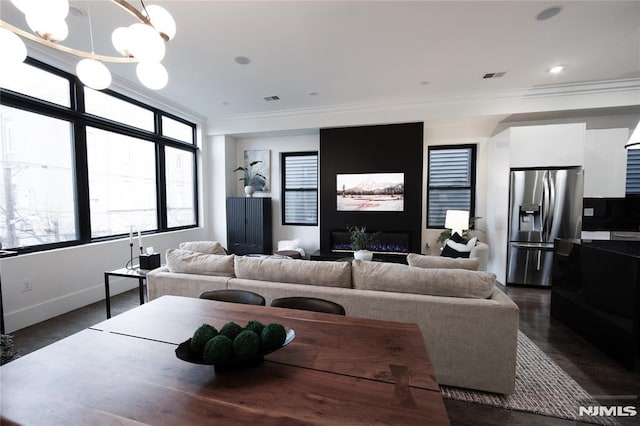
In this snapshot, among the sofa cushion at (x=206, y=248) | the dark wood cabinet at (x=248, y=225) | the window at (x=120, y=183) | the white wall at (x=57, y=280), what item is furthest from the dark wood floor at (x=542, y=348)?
the dark wood cabinet at (x=248, y=225)

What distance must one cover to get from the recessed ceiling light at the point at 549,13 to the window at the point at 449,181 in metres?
2.59

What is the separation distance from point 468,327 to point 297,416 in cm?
142

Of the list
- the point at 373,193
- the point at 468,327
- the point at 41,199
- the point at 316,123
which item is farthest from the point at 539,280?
the point at 41,199

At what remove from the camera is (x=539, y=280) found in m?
4.00

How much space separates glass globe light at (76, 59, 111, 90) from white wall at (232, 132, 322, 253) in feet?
13.8

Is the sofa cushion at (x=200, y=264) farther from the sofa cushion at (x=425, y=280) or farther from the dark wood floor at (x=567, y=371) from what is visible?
the dark wood floor at (x=567, y=371)

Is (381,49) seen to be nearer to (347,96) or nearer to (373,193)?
(347,96)

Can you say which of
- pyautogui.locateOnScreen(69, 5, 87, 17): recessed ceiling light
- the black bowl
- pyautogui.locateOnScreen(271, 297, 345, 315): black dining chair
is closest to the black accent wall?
pyautogui.locateOnScreen(69, 5, 87, 17): recessed ceiling light

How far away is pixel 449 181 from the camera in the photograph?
5008mm

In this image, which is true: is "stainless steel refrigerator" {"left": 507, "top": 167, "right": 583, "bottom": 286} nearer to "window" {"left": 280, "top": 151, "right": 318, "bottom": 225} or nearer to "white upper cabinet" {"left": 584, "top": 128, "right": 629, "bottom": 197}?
"white upper cabinet" {"left": 584, "top": 128, "right": 629, "bottom": 197}

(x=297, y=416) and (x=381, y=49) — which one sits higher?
(x=381, y=49)

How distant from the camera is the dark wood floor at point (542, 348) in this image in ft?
5.28

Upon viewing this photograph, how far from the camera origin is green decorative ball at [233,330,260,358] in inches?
35.4

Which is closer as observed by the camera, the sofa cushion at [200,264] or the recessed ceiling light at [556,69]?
the sofa cushion at [200,264]
